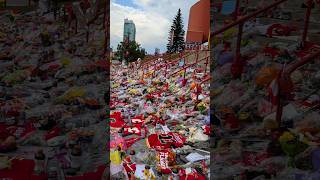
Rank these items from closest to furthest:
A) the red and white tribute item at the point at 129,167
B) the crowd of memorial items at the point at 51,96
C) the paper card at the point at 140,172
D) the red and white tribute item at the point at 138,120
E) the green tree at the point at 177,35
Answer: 1. the crowd of memorial items at the point at 51,96
2. the paper card at the point at 140,172
3. the red and white tribute item at the point at 129,167
4. the red and white tribute item at the point at 138,120
5. the green tree at the point at 177,35

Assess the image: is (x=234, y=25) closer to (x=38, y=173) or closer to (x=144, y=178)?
(x=38, y=173)

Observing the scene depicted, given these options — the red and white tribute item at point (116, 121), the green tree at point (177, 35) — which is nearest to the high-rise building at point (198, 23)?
the red and white tribute item at point (116, 121)

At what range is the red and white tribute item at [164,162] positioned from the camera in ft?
19.0

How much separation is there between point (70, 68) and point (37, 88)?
1.09ft

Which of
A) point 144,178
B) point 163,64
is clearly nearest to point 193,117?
point 144,178

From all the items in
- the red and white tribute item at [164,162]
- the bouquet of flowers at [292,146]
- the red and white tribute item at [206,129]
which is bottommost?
the red and white tribute item at [164,162]

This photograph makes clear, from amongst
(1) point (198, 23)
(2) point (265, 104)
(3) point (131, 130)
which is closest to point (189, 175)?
(2) point (265, 104)

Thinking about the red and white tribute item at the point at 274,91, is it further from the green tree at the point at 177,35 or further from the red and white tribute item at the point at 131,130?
the green tree at the point at 177,35

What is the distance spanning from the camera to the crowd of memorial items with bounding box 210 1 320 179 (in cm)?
324

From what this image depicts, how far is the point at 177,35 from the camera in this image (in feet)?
86.0

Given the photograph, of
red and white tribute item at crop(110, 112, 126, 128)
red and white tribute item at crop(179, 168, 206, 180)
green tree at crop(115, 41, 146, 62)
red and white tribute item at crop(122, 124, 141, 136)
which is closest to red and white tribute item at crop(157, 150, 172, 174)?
red and white tribute item at crop(179, 168, 206, 180)

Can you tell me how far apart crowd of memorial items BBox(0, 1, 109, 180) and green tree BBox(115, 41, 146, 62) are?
24290mm

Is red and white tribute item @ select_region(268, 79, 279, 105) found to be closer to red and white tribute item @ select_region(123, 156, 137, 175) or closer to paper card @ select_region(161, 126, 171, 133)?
red and white tribute item @ select_region(123, 156, 137, 175)

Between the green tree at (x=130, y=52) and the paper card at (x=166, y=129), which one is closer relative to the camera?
the paper card at (x=166, y=129)
